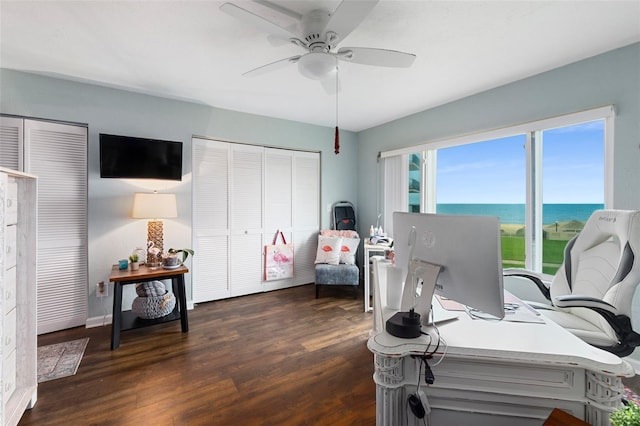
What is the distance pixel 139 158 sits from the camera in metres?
2.98

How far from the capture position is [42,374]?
6.86 ft

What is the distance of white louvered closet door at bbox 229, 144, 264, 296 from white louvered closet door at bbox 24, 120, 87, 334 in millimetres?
1606

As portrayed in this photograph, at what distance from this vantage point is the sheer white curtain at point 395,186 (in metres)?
4.06

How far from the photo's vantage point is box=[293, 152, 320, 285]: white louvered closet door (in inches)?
171

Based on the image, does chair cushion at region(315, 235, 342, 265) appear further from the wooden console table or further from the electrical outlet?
the electrical outlet

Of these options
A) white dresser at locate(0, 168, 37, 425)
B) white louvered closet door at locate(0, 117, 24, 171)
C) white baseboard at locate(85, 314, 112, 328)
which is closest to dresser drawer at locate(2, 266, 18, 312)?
white dresser at locate(0, 168, 37, 425)

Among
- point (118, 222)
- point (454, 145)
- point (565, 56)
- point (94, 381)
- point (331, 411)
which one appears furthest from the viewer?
point (454, 145)

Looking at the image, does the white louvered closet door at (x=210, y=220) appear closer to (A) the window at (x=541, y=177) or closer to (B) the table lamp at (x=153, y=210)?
(B) the table lamp at (x=153, y=210)

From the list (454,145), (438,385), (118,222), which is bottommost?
(438,385)

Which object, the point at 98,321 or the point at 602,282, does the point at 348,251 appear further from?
the point at 98,321

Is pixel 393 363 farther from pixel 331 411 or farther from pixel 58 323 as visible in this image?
pixel 58 323

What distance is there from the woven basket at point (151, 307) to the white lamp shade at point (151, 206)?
85 cm

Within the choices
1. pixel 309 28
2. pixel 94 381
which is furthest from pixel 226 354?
pixel 309 28

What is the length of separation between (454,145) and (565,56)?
1231 mm
